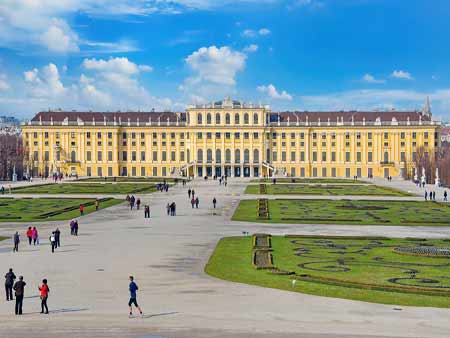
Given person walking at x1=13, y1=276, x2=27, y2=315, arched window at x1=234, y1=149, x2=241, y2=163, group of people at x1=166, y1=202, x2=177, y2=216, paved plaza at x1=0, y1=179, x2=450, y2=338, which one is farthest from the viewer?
arched window at x1=234, y1=149, x2=241, y2=163

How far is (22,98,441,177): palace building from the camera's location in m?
133

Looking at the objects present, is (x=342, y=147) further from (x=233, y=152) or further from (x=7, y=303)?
(x=7, y=303)

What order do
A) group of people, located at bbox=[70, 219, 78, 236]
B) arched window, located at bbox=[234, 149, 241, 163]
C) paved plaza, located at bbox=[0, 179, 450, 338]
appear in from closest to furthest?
paved plaza, located at bbox=[0, 179, 450, 338] < group of people, located at bbox=[70, 219, 78, 236] < arched window, located at bbox=[234, 149, 241, 163]

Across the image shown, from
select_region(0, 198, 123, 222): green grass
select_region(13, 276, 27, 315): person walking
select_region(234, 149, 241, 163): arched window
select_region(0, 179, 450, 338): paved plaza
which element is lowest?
select_region(0, 179, 450, 338): paved plaza

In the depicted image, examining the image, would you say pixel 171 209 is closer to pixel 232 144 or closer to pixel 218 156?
pixel 218 156

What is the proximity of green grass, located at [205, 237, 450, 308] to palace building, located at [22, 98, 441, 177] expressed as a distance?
9629cm

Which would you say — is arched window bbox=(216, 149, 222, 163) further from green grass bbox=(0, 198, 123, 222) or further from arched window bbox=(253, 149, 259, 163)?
green grass bbox=(0, 198, 123, 222)

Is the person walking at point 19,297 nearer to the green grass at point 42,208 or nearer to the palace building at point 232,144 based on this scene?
the green grass at point 42,208

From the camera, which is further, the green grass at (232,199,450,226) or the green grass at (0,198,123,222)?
the green grass at (0,198,123,222)

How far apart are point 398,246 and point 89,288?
1729cm

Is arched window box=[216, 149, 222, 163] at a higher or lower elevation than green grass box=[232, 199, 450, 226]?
higher

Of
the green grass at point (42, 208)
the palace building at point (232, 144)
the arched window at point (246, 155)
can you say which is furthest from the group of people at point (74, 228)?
the arched window at point (246, 155)

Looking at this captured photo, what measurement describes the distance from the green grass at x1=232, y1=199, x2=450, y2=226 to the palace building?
66.6 meters

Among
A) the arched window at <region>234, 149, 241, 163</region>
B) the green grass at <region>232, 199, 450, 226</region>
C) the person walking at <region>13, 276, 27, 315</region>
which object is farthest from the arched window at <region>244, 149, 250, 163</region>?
the person walking at <region>13, 276, 27, 315</region>
